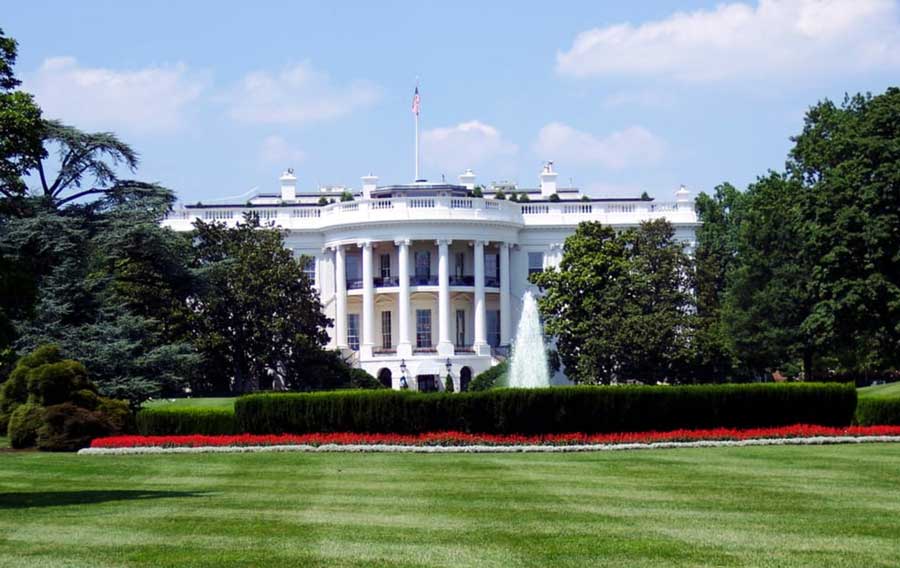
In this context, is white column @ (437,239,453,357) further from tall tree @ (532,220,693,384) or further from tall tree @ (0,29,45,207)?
tall tree @ (0,29,45,207)

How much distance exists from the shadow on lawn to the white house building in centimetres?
5928

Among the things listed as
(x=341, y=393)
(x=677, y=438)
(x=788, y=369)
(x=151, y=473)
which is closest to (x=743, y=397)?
(x=677, y=438)

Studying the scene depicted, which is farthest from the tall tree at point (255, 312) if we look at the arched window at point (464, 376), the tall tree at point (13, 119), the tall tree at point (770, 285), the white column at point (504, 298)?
the tall tree at point (13, 119)

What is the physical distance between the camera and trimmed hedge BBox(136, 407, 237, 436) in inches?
1528

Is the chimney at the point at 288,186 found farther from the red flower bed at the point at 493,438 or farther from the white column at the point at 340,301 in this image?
the red flower bed at the point at 493,438

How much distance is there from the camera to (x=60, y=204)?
51.1 metres

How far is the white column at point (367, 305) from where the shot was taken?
85.7 m

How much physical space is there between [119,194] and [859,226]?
85.1 ft

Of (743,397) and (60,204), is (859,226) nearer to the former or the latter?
(743,397)

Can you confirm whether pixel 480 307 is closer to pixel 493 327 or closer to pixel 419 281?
pixel 493 327

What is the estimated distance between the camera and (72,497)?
73.7 feet

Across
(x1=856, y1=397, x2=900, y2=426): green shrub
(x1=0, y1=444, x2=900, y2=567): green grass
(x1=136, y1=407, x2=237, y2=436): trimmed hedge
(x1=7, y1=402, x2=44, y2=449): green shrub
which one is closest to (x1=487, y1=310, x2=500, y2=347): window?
(x1=136, y1=407, x2=237, y2=436): trimmed hedge

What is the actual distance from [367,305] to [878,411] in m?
51.1

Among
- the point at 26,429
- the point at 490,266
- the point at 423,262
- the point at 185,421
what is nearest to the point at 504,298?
the point at 490,266
